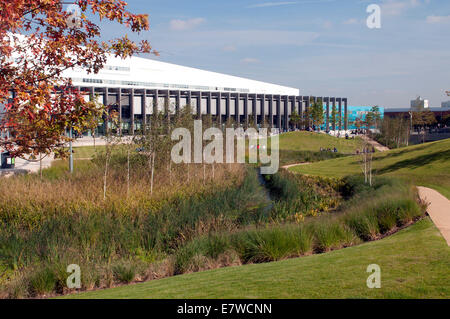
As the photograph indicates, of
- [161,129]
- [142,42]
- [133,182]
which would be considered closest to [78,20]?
[142,42]

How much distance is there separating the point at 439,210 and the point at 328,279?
8.28 meters

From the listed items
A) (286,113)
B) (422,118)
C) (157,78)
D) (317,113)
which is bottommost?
(422,118)

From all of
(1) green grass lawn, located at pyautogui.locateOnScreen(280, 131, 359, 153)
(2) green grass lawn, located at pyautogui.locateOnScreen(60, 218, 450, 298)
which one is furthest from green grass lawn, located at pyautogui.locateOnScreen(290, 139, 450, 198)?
(1) green grass lawn, located at pyautogui.locateOnScreen(280, 131, 359, 153)

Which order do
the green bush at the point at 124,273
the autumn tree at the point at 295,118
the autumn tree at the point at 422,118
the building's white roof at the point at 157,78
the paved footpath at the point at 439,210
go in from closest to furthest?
the green bush at the point at 124,273 → the paved footpath at the point at 439,210 → the building's white roof at the point at 157,78 → the autumn tree at the point at 422,118 → the autumn tree at the point at 295,118

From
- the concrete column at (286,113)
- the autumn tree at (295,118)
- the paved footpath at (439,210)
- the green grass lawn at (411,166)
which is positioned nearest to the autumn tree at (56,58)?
the paved footpath at (439,210)

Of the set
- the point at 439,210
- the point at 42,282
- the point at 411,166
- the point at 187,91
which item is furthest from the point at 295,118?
the point at 42,282

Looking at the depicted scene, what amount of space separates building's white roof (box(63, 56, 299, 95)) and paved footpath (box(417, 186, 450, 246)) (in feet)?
149

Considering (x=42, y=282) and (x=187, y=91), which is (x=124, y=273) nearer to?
(x=42, y=282)

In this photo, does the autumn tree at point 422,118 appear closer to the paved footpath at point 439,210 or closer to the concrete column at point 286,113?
the concrete column at point 286,113

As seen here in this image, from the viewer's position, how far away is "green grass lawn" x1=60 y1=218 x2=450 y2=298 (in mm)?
5785

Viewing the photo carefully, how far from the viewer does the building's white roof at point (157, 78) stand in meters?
59.3

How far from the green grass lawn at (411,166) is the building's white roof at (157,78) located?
116ft

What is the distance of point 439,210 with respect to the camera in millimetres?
13031

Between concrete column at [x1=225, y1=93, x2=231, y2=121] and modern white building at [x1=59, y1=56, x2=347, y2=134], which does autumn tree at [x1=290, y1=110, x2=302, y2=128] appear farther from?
concrete column at [x1=225, y1=93, x2=231, y2=121]
